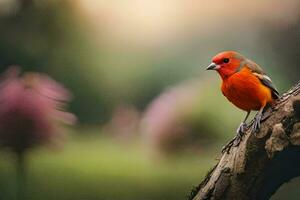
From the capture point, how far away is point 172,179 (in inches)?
82.5

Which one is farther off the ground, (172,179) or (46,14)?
(46,14)

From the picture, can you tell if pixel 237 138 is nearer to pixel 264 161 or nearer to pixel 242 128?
pixel 242 128

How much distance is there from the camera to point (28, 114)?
83.8 inches

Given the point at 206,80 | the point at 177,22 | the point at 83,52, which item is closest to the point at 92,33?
the point at 83,52

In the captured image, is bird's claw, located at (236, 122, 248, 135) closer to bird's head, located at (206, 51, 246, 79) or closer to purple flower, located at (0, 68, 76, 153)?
bird's head, located at (206, 51, 246, 79)

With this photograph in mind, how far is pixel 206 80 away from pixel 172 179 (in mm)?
399

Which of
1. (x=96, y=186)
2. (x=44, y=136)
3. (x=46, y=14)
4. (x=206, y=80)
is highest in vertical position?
(x=46, y=14)

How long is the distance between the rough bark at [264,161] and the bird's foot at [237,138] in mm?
20

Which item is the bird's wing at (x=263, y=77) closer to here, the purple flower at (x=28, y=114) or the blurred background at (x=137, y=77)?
the blurred background at (x=137, y=77)

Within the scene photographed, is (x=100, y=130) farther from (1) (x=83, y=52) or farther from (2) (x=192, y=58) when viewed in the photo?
(2) (x=192, y=58)

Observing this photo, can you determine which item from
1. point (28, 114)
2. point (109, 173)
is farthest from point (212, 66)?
point (28, 114)

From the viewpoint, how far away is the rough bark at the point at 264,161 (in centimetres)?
186

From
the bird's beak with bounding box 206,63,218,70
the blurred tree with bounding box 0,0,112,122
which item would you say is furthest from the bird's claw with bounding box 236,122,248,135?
the blurred tree with bounding box 0,0,112,122

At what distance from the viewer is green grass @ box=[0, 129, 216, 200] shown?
2.10m
